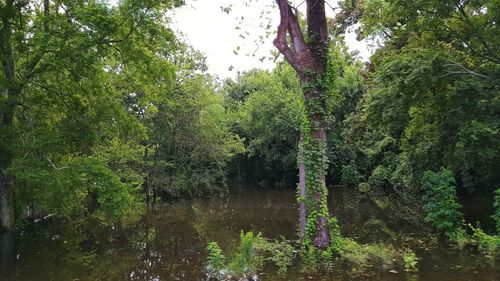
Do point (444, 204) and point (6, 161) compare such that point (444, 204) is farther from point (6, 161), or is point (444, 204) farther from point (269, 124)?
point (269, 124)

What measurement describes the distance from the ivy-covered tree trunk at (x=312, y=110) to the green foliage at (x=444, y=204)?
387cm

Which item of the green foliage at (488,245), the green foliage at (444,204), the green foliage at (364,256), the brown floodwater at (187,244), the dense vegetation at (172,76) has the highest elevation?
the dense vegetation at (172,76)

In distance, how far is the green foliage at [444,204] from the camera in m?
11.1

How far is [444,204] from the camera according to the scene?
11.3m

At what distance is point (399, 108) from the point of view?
12828 millimetres

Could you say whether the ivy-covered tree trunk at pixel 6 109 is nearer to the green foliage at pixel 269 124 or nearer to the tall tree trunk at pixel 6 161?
the tall tree trunk at pixel 6 161

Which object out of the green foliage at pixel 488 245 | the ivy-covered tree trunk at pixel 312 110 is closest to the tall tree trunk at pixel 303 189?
the ivy-covered tree trunk at pixel 312 110

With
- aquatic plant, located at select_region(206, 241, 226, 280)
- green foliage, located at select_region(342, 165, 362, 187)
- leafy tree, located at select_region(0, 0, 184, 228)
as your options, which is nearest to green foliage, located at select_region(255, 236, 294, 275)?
aquatic plant, located at select_region(206, 241, 226, 280)

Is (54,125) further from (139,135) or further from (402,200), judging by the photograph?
(402,200)

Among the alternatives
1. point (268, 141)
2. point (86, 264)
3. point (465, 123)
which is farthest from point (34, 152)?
point (268, 141)

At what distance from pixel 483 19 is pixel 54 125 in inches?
598

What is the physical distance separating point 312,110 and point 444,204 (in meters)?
4.98

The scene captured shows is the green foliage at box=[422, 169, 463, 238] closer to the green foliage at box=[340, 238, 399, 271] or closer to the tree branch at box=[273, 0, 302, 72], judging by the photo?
the green foliage at box=[340, 238, 399, 271]

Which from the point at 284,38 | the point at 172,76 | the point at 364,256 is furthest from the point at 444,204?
the point at 172,76
